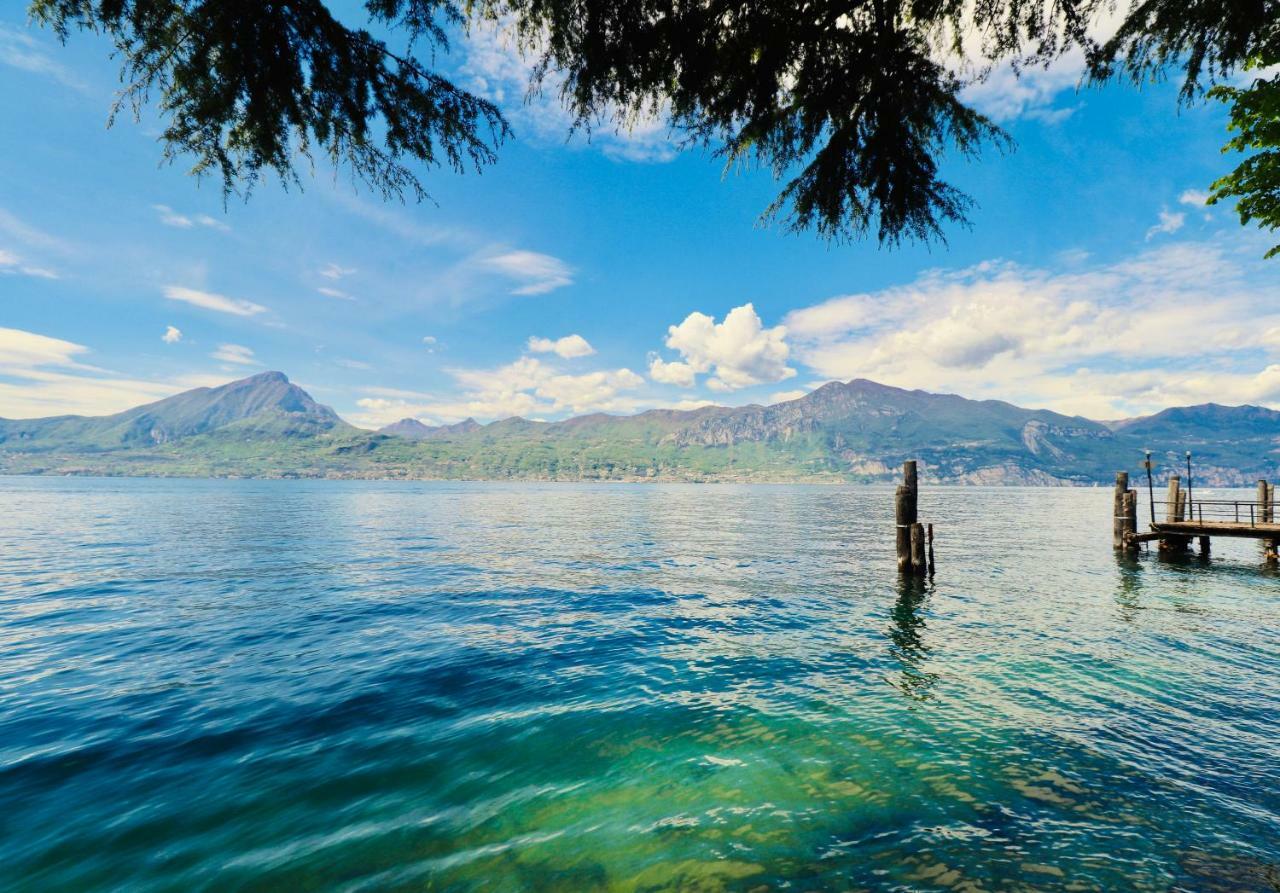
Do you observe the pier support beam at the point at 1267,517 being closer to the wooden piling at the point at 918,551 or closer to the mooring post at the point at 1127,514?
the mooring post at the point at 1127,514

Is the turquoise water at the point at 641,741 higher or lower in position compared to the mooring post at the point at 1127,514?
lower

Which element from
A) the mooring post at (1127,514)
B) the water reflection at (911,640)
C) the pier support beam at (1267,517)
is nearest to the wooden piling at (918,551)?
the water reflection at (911,640)

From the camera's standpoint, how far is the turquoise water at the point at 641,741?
19.4ft

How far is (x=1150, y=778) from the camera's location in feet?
24.1

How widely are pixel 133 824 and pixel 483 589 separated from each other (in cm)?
1633

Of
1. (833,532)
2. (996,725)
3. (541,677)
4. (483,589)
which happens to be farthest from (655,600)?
(833,532)

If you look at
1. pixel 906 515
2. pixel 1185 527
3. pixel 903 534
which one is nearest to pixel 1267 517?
pixel 1185 527

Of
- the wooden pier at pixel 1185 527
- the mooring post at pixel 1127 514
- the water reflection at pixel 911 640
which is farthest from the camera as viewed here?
the mooring post at pixel 1127 514

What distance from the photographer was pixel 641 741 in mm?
8945

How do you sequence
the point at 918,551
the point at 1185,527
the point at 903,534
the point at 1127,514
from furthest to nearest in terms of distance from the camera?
the point at 1127,514 < the point at 1185,527 < the point at 903,534 < the point at 918,551

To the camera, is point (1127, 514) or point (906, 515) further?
point (1127, 514)

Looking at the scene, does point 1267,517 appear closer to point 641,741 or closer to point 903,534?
point 903,534

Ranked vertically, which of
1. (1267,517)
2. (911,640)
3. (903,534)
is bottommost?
(911,640)

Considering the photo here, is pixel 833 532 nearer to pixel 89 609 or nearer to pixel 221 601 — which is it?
pixel 221 601
